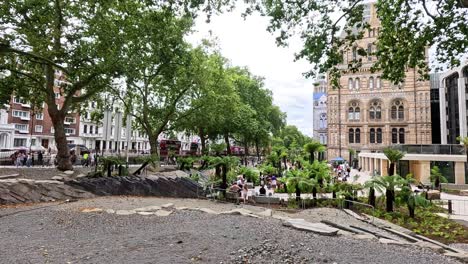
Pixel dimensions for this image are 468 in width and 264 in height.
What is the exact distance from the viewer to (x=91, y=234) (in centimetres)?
729

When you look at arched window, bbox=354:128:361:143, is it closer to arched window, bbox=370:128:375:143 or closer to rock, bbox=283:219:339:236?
arched window, bbox=370:128:375:143

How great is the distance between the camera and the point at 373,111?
58.0 meters

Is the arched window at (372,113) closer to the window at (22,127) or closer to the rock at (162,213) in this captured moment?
the rock at (162,213)

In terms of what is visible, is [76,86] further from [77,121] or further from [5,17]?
[77,121]

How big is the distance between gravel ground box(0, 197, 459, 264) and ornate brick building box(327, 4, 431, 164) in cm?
5226

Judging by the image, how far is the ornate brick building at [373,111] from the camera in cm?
A: 5450

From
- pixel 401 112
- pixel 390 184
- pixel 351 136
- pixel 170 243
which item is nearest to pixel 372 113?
pixel 401 112

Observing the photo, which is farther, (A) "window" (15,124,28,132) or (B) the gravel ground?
(A) "window" (15,124,28,132)

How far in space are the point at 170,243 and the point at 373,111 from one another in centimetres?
5885

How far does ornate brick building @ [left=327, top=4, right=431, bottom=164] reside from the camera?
54500 millimetres

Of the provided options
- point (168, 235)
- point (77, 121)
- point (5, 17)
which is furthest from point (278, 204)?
point (77, 121)

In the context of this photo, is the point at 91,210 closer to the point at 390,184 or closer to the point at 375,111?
the point at 390,184

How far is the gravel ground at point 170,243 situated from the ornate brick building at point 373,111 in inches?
2057

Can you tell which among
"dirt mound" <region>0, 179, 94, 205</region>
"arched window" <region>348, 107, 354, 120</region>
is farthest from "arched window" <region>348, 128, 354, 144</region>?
"dirt mound" <region>0, 179, 94, 205</region>
